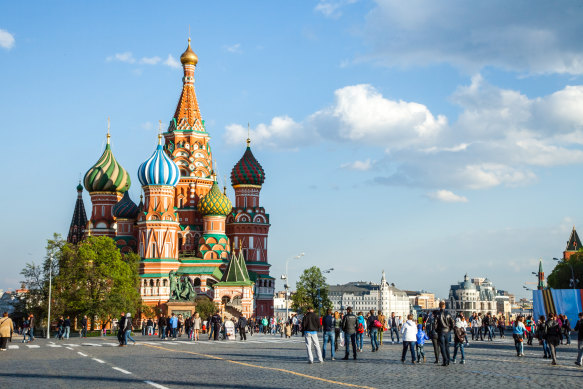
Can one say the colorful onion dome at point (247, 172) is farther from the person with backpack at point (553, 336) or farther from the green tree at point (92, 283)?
the person with backpack at point (553, 336)

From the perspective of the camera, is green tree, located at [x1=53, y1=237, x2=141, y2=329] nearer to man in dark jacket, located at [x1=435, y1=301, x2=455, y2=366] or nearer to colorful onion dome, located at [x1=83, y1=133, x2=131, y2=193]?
colorful onion dome, located at [x1=83, y1=133, x2=131, y2=193]

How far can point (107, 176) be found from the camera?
96.7m

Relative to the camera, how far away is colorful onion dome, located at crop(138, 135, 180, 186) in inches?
3396

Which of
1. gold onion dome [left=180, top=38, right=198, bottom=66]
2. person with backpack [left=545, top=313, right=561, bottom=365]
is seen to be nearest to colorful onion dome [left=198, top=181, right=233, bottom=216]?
gold onion dome [left=180, top=38, right=198, bottom=66]

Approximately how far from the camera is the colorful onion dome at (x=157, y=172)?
86.2 meters

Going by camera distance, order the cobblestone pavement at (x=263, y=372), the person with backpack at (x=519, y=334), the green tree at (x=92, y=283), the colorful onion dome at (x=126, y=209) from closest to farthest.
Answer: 1. the cobblestone pavement at (x=263, y=372)
2. the person with backpack at (x=519, y=334)
3. the green tree at (x=92, y=283)
4. the colorful onion dome at (x=126, y=209)

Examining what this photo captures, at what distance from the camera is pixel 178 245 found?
93375mm

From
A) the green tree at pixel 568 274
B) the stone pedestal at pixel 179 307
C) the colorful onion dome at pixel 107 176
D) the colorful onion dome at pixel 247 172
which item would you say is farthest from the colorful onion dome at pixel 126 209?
the green tree at pixel 568 274

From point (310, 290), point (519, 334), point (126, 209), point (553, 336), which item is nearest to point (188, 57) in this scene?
point (126, 209)

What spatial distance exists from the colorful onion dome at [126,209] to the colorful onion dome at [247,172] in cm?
1326

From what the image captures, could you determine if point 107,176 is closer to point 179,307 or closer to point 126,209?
point 126,209

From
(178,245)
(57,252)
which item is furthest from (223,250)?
(57,252)

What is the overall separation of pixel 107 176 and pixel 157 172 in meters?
13.2

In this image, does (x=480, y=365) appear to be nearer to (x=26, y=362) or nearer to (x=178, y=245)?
(x=26, y=362)
